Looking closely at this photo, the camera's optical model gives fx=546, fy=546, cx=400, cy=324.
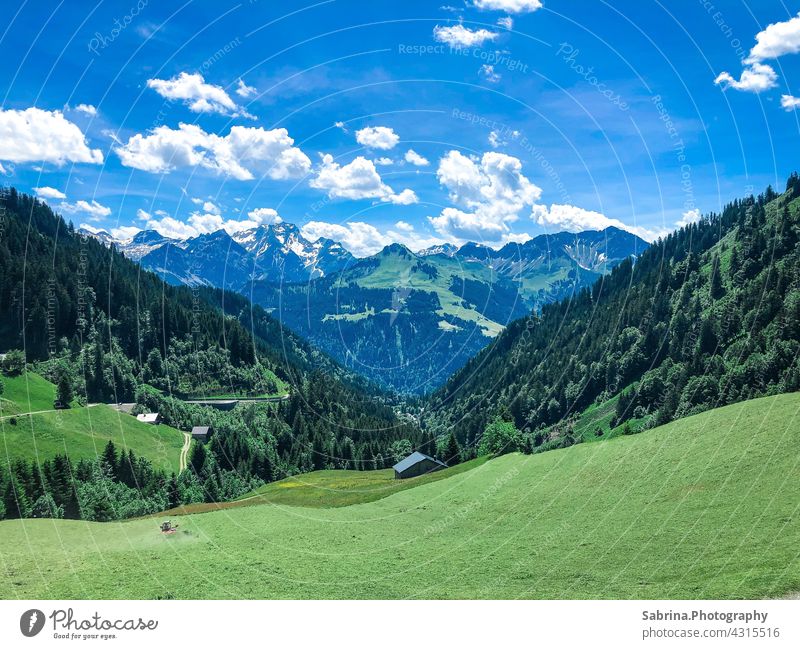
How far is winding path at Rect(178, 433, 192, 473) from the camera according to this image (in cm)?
12330

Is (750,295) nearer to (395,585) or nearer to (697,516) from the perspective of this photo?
(697,516)

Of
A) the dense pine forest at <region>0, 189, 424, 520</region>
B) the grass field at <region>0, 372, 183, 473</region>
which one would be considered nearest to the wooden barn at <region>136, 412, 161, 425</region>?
the grass field at <region>0, 372, 183, 473</region>

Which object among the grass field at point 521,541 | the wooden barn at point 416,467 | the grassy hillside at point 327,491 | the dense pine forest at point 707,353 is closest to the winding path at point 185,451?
the grassy hillside at point 327,491

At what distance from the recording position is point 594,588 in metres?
33.3

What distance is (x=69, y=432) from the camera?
114 m

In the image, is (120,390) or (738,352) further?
(120,390)

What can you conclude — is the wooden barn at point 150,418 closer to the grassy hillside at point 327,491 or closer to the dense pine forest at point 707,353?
the grassy hillside at point 327,491

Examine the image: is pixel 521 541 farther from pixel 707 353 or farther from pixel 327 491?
pixel 707 353

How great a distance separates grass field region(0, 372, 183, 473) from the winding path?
3.47ft

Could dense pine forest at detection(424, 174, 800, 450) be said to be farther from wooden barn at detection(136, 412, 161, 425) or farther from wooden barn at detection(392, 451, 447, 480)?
wooden barn at detection(136, 412, 161, 425)

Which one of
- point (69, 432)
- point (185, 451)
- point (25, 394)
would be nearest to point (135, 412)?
point (185, 451)

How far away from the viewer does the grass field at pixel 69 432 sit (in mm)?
103188

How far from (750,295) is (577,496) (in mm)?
136142

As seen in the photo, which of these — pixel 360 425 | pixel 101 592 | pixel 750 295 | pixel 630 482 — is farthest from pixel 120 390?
pixel 750 295
